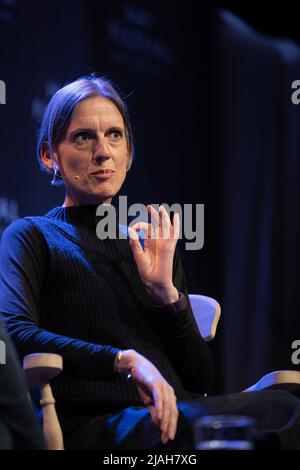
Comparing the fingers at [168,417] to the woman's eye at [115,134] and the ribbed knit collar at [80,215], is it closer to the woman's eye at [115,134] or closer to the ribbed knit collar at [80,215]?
the ribbed knit collar at [80,215]

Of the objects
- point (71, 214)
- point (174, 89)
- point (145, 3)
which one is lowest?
point (71, 214)

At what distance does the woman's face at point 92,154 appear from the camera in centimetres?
220

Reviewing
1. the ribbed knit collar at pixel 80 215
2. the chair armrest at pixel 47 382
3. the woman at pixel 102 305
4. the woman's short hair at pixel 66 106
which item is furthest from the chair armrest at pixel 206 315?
the chair armrest at pixel 47 382

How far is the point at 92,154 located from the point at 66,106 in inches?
6.5

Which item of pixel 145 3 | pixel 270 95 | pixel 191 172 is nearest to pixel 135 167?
pixel 191 172

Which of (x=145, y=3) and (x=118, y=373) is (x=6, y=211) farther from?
(x=145, y=3)

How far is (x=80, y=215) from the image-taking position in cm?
223

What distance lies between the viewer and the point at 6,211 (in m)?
2.84

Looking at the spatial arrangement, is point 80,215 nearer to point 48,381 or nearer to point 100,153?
point 100,153

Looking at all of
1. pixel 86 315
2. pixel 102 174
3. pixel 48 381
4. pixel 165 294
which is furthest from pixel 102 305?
pixel 102 174

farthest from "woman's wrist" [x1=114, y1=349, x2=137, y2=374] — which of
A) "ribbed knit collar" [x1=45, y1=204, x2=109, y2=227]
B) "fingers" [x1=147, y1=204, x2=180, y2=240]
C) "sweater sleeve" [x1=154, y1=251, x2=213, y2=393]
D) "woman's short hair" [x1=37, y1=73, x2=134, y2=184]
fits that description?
"woman's short hair" [x1=37, y1=73, x2=134, y2=184]

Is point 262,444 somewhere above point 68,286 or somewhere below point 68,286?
below

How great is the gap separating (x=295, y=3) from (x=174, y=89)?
3.13 ft

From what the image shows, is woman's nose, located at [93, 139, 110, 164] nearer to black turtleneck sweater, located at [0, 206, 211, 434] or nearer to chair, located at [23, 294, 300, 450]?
black turtleneck sweater, located at [0, 206, 211, 434]
